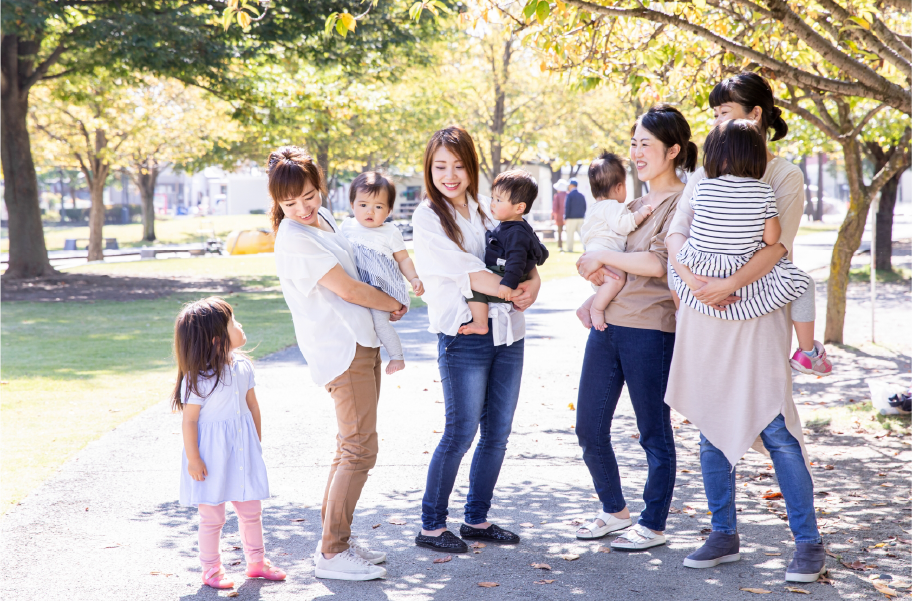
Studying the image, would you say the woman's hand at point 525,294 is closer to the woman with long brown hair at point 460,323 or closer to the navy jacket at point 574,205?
the woman with long brown hair at point 460,323

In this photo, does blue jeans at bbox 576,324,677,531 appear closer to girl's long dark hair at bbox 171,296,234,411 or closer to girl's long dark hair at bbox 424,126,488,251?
girl's long dark hair at bbox 424,126,488,251

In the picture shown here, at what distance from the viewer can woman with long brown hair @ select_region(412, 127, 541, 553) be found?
3.80 metres

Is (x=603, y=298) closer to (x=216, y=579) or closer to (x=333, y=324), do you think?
(x=333, y=324)

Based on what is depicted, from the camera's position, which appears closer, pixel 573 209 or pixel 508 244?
pixel 508 244

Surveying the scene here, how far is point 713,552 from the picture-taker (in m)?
3.81

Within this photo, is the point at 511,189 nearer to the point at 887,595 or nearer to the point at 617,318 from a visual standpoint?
the point at 617,318

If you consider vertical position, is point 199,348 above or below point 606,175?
below

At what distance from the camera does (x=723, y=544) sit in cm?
382

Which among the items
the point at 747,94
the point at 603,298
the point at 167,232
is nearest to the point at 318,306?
the point at 603,298

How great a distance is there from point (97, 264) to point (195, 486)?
76.2ft

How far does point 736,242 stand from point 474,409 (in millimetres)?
1374

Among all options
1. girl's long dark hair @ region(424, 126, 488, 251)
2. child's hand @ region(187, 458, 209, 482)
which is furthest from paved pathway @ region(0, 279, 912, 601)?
girl's long dark hair @ region(424, 126, 488, 251)

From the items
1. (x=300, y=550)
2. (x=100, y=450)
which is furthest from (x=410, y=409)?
(x=300, y=550)

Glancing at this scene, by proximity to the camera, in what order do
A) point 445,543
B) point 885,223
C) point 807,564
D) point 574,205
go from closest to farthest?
point 807,564 → point 445,543 → point 885,223 → point 574,205
